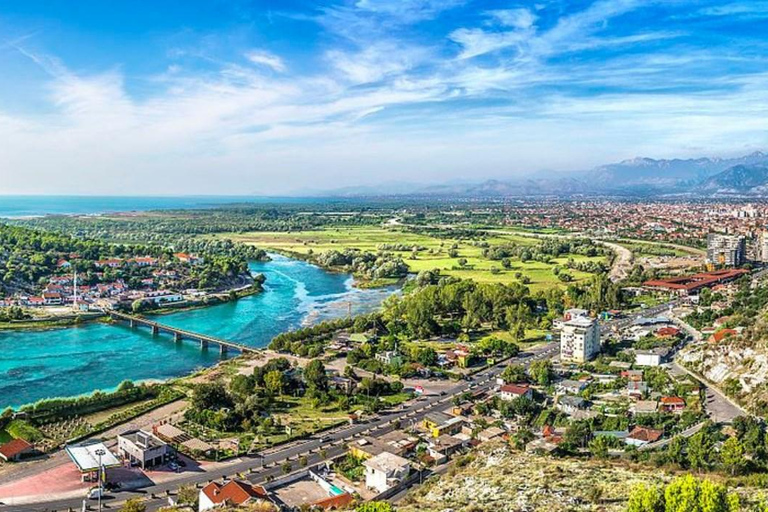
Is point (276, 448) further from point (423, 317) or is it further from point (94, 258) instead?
point (94, 258)

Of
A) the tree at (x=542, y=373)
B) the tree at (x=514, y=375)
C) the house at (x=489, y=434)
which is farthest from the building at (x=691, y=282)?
the house at (x=489, y=434)

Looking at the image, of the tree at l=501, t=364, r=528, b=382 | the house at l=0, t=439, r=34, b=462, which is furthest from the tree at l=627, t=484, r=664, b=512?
the house at l=0, t=439, r=34, b=462

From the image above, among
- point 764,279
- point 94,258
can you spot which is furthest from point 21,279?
point 764,279

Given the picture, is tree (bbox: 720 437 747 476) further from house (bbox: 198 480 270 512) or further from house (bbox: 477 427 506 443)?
house (bbox: 198 480 270 512)

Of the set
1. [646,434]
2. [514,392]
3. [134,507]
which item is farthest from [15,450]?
[646,434]

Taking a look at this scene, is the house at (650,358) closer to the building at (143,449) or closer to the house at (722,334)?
the house at (722,334)

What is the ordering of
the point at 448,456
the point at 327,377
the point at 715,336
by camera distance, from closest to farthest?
the point at 448,456
the point at 327,377
the point at 715,336
